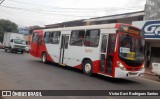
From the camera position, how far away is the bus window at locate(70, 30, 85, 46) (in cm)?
1432

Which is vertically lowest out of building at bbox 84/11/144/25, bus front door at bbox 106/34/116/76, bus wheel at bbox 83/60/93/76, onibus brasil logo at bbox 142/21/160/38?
bus wheel at bbox 83/60/93/76

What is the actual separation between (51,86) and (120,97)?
2.89 m

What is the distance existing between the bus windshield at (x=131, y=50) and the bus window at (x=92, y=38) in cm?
175

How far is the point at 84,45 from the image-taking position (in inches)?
550

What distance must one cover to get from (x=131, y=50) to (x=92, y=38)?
8.42ft

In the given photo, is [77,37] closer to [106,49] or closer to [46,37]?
[106,49]

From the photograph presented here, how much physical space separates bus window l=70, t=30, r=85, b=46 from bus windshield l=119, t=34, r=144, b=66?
3296 millimetres

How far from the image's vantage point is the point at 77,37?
1473cm

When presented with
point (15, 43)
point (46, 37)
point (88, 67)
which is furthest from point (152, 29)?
point (15, 43)

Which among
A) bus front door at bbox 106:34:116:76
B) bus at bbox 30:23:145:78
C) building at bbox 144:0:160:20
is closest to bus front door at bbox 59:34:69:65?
bus at bbox 30:23:145:78

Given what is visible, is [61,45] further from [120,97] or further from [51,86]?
[120,97]

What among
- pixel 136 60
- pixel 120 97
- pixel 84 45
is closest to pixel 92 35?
pixel 84 45

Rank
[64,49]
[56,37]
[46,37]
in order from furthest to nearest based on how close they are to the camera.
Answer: [46,37] → [56,37] → [64,49]

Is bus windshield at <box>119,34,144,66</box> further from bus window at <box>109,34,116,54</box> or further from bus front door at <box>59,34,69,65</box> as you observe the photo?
bus front door at <box>59,34,69,65</box>
